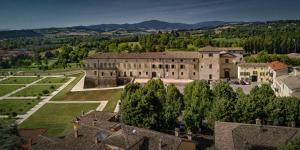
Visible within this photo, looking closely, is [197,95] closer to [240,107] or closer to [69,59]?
[240,107]

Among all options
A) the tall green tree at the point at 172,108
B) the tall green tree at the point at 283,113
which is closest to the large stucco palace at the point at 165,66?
the tall green tree at the point at 172,108

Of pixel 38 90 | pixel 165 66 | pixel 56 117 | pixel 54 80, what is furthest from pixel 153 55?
pixel 54 80

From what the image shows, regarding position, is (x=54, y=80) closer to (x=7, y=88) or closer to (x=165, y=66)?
(x=7, y=88)

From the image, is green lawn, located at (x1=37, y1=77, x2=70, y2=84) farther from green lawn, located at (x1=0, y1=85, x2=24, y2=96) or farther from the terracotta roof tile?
the terracotta roof tile

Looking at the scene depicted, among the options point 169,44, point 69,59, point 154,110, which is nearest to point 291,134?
point 154,110

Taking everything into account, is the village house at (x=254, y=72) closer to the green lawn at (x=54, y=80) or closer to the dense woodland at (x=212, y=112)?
the dense woodland at (x=212, y=112)

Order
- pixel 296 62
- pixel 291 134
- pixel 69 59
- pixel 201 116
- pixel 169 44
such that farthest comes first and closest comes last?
pixel 69 59 → pixel 169 44 → pixel 296 62 → pixel 201 116 → pixel 291 134
